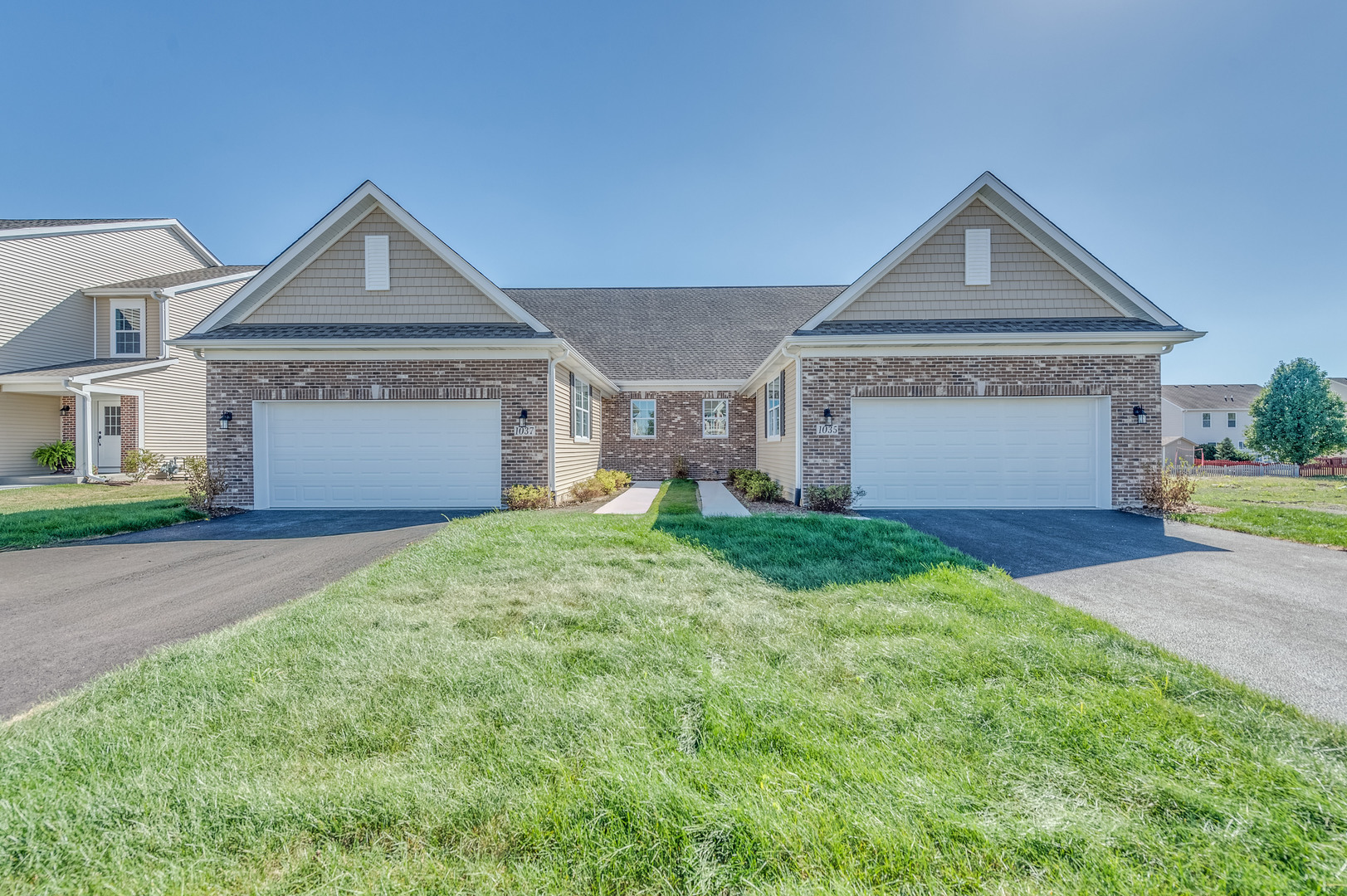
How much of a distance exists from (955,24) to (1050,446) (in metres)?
8.26

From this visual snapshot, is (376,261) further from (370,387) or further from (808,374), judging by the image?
(808,374)

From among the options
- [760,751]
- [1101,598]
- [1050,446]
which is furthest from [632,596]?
[1050,446]

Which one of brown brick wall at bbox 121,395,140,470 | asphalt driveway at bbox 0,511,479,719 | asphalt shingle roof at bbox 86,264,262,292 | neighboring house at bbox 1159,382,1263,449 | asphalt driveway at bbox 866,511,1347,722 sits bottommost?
asphalt driveway at bbox 0,511,479,719

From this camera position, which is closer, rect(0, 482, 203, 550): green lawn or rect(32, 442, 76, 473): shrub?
rect(0, 482, 203, 550): green lawn

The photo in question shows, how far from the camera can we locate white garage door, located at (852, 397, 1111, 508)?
10.6 m

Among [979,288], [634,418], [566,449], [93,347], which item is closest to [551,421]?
[566,449]

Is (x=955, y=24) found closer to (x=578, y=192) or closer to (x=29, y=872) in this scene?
(x=578, y=192)

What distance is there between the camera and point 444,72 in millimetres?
12727

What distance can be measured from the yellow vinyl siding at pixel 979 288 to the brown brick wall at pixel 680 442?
723 cm

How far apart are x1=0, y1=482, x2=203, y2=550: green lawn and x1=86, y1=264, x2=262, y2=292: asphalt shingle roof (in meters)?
7.91

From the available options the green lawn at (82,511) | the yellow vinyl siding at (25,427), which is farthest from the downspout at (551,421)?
the yellow vinyl siding at (25,427)

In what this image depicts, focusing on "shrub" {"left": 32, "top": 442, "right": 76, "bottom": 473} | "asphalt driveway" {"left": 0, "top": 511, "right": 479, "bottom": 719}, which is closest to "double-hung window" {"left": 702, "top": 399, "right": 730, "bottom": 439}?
"asphalt driveway" {"left": 0, "top": 511, "right": 479, "bottom": 719}

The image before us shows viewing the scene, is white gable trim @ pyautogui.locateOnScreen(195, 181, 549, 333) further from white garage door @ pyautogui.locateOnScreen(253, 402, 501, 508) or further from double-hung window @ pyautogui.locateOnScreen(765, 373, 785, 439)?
double-hung window @ pyautogui.locateOnScreen(765, 373, 785, 439)

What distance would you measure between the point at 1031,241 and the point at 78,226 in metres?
29.2
